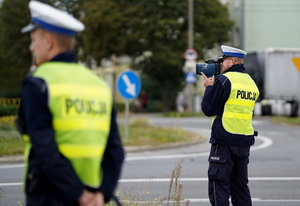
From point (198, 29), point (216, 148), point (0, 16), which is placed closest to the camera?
point (216, 148)

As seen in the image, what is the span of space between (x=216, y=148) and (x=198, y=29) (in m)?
34.7

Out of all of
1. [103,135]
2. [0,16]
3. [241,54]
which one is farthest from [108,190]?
[0,16]

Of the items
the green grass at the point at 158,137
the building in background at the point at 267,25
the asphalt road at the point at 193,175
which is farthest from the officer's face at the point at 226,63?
the building in background at the point at 267,25

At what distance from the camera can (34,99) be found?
3209mm

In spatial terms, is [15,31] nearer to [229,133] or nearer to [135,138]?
[135,138]

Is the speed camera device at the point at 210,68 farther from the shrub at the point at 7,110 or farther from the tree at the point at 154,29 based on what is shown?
the tree at the point at 154,29

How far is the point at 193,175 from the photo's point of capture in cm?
1127

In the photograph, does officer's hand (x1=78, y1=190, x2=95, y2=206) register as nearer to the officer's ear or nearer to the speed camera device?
the officer's ear

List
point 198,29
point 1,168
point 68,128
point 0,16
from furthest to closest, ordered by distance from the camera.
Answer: point 0,16
point 198,29
point 1,168
point 68,128

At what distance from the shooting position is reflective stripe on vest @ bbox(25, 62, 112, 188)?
3.21 meters

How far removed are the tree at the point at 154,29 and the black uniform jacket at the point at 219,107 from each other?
3183cm

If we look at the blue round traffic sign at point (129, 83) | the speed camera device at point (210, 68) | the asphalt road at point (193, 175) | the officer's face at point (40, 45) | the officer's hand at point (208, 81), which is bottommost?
the asphalt road at point (193, 175)

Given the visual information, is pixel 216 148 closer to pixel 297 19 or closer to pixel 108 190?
pixel 108 190

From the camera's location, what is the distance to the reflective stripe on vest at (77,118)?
3205mm
